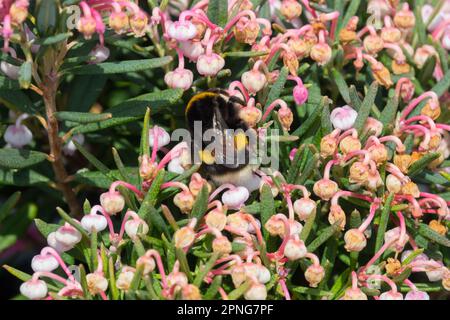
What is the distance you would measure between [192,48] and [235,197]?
0.40 m

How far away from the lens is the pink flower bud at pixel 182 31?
5.93 feet

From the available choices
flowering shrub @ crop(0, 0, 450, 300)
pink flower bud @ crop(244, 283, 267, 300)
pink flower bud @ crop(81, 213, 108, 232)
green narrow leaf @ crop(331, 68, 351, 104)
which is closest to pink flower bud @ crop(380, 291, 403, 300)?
flowering shrub @ crop(0, 0, 450, 300)

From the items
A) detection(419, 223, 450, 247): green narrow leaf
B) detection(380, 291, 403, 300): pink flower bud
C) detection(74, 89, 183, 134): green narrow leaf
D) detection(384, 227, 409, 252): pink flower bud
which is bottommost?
detection(380, 291, 403, 300): pink flower bud

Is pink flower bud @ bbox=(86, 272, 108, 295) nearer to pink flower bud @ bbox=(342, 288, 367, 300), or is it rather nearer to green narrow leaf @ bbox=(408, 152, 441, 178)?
pink flower bud @ bbox=(342, 288, 367, 300)

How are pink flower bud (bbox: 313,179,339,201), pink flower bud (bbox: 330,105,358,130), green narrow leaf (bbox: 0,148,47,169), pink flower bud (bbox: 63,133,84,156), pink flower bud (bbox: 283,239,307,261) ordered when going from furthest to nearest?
1. pink flower bud (bbox: 63,133,84,156)
2. green narrow leaf (bbox: 0,148,47,169)
3. pink flower bud (bbox: 330,105,358,130)
4. pink flower bud (bbox: 313,179,339,201)
5. pink flower bud (bbox: 283,239,307,261)

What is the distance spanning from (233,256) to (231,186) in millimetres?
215

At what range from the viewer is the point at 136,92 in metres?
2.48

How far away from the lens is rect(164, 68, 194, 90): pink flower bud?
1.87 meters

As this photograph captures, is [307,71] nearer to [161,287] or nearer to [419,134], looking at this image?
[419,134]

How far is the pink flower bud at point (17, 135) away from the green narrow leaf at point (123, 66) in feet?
0.79

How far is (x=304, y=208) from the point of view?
1724mm

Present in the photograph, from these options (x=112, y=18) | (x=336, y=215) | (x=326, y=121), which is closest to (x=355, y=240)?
(x=336, y=215)

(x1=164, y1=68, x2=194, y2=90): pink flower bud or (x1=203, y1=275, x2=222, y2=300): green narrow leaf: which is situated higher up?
(x1=164, y1=68, x2=194, y2=90): pink flower bud

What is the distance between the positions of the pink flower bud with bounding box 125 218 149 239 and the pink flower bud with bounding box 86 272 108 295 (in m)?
0.12
